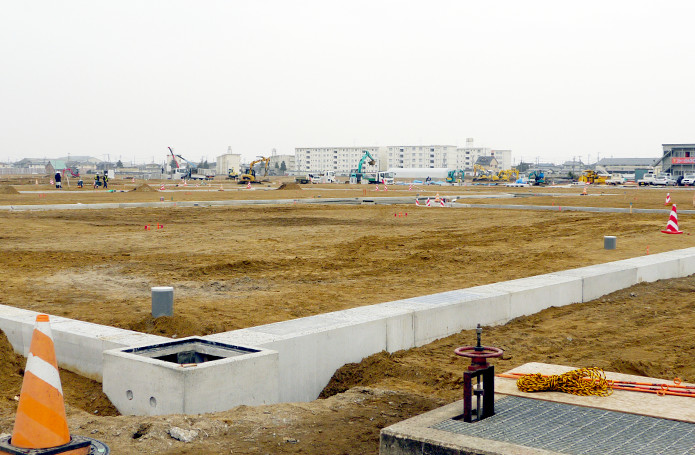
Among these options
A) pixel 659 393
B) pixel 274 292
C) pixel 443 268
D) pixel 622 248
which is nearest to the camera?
pixel 659 393

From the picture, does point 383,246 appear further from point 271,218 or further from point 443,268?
point 271,218

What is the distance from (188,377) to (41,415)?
1.33m

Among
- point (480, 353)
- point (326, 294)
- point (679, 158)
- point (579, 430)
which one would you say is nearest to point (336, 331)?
point (480, 353)

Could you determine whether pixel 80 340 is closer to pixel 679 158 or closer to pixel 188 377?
pixel 188 377

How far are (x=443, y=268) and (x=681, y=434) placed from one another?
9.29m

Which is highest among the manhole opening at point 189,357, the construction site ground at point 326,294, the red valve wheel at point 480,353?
the red valve wheel at point 480,353

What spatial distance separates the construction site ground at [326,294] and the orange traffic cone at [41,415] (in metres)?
0.48

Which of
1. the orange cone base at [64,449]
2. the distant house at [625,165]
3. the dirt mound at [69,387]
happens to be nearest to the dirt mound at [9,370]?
the dirt mound at [69,387]

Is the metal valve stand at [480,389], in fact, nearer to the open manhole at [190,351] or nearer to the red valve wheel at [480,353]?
the red valve wheel at [480,353]

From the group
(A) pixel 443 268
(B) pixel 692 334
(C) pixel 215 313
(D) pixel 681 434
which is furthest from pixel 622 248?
(D) pixel 681 434

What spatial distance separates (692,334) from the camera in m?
9.00

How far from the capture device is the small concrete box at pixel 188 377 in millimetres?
5902

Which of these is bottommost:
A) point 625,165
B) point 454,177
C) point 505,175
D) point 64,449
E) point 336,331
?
point 64,449

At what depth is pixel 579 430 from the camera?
5.00 metres
